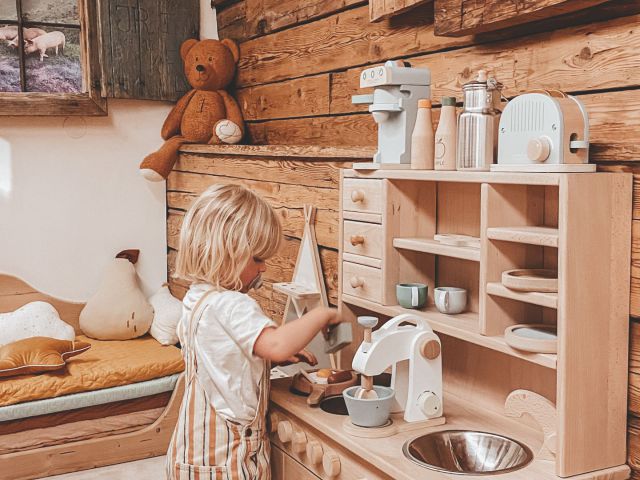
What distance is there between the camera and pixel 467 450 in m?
1.74

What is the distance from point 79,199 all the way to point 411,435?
2311 mm

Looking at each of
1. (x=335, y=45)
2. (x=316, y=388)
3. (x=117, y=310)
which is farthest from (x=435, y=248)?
(x=117, y=310)

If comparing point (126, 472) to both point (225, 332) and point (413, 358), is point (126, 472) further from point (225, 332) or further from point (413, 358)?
point (413, 358)

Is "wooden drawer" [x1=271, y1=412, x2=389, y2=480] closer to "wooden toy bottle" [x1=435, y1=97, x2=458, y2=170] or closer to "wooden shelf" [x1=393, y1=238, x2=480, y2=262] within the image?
"wooden shelf" [x1=393, y1=238, x2=480, y2=262]

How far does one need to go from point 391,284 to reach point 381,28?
0.83m

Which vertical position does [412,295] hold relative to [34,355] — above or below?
above

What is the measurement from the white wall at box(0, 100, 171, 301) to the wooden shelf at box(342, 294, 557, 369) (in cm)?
182

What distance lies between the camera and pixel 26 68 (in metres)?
3.38

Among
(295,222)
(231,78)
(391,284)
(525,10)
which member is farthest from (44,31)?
(525,10)

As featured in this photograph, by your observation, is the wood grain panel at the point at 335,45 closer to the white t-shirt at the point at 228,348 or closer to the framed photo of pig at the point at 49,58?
the framed photo of pig at the point at 49,58

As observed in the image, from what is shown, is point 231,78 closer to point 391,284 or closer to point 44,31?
point 44,31

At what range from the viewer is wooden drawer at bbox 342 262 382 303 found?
6.49 ft

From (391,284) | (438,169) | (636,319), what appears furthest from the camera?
(391,284)

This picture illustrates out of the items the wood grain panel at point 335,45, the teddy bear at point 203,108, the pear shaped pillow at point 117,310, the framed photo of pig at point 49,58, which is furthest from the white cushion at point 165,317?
the wood grain panel at point 335,45
